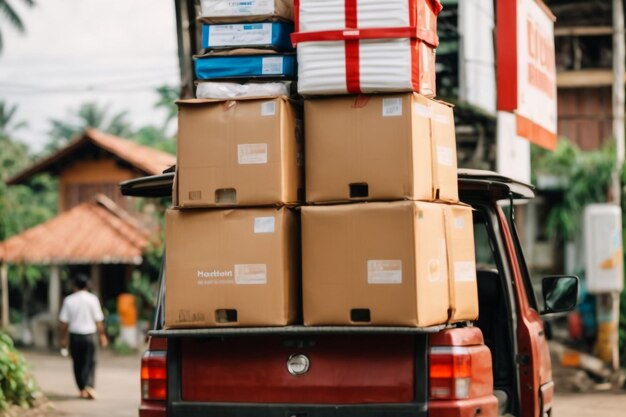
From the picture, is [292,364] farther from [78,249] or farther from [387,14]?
[78,249]

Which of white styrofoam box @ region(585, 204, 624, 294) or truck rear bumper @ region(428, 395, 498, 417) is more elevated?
white styrofoam box @ region(585, 204, 624, 294)

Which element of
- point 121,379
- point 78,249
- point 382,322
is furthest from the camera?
point 78,249

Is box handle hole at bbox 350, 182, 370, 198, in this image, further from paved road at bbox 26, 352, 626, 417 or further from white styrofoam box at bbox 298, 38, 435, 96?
paved road at bbox 26, 352, 626, 417

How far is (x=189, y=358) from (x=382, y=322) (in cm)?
113

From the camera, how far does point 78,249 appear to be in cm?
2798

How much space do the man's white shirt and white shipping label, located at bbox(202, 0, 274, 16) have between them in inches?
351

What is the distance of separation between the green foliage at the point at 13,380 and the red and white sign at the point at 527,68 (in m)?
5.81

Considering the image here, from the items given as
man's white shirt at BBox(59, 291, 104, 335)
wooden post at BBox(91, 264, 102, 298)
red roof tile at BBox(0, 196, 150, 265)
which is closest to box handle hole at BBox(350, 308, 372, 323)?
man's white shirt at BBox(59, 291, 104, 335)

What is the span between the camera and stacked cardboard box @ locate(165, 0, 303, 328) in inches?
224

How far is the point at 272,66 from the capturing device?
6.02m

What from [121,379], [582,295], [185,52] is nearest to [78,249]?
[121,379]

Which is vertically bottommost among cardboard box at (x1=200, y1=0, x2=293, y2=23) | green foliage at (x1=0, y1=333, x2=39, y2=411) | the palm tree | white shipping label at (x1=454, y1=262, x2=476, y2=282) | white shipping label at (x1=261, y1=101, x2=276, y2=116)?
green foliage at (x1=0, y1=333, x2=39, y2=411)

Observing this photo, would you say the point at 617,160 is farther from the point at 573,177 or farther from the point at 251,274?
the point at 251,274

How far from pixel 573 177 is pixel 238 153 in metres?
15.1
